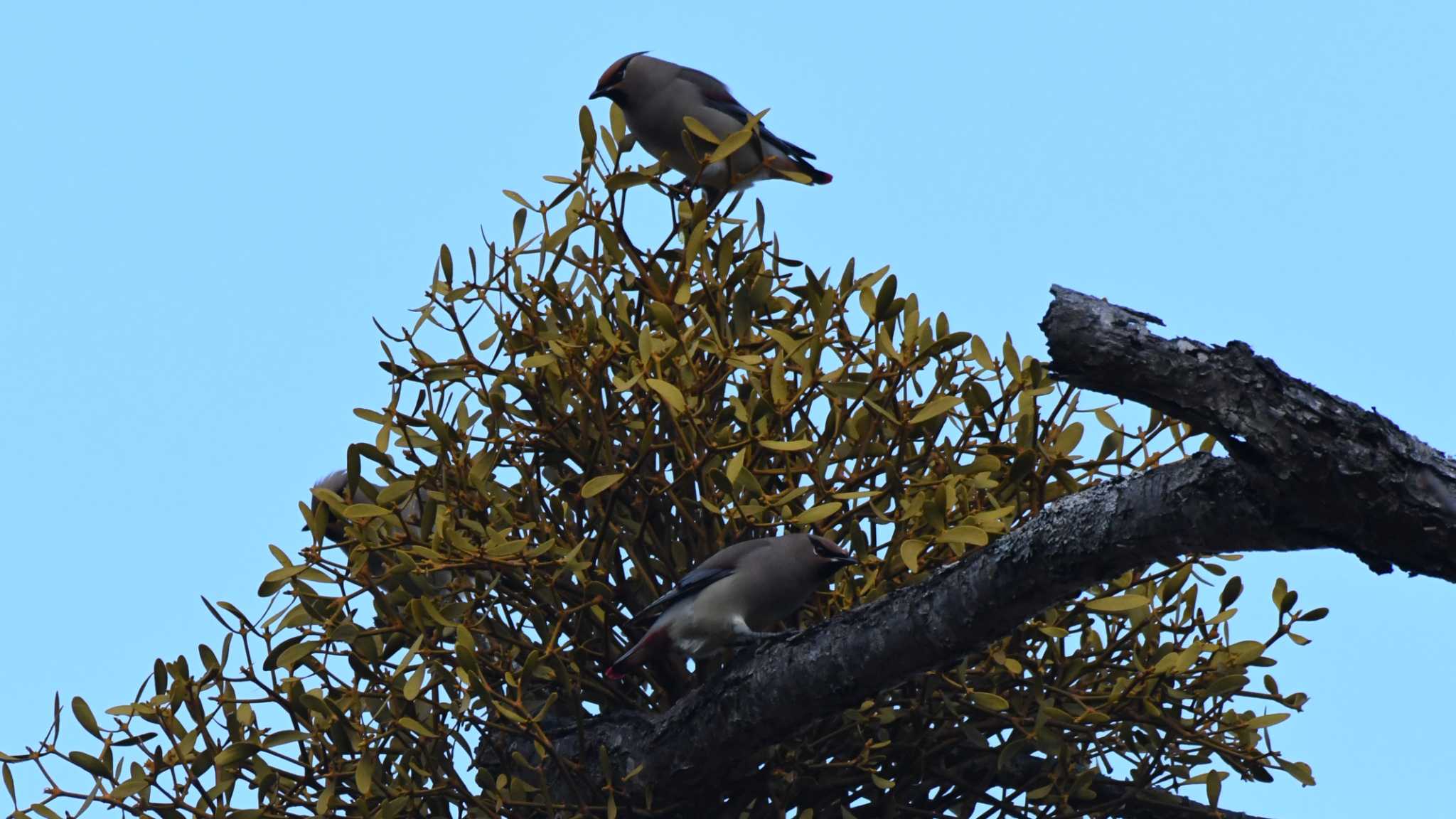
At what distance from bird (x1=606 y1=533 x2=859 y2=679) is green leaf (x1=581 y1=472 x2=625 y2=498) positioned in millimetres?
174

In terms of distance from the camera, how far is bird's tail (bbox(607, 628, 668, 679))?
2381 millimetres

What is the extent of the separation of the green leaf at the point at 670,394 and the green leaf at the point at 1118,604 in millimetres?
662

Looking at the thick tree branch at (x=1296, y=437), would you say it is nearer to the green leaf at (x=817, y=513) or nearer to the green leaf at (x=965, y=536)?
the green leaf at (x=965, y=536)

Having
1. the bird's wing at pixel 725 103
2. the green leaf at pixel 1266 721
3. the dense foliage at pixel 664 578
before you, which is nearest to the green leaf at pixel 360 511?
the dense foliage at pixel 664 578

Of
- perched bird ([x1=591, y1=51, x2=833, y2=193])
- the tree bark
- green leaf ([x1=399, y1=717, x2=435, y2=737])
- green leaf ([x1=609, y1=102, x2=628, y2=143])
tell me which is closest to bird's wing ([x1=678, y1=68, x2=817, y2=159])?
perched bird ([x1=591, y1=51, x2=833, y2=193])

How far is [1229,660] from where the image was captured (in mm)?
2529

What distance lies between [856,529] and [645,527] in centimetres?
33

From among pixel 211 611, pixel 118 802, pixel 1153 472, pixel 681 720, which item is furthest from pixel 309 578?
pixel 1153 472

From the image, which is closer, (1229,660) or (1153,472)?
(1153,472)

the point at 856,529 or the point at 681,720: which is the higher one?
the point at 856,529

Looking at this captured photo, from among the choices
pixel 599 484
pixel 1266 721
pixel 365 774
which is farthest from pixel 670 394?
pixel 1266 721

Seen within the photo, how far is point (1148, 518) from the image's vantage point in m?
1.85

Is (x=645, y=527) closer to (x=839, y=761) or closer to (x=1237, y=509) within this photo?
(x=839, y=761)

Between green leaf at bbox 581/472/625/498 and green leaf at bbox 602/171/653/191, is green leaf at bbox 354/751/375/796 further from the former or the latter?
green leaf at bbox 602/171/653/191
